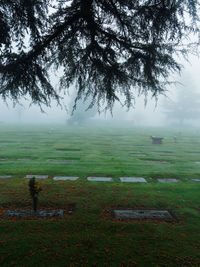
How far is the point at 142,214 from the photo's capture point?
19.8ft

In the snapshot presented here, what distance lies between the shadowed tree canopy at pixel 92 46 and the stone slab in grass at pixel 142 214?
10.9ft

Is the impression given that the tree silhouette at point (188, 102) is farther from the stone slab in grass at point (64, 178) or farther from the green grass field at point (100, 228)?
the green grass field at point (100, 228)

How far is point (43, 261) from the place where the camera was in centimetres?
386

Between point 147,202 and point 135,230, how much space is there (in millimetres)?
1975

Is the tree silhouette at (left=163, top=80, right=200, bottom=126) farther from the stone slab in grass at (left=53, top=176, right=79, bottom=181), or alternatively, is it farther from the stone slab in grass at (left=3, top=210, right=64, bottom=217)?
the stone slab in grass at (left=3, top=210, right=64, bottom=217)

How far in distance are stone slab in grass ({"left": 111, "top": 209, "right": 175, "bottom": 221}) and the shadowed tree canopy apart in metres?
3.32

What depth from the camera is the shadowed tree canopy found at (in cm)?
455

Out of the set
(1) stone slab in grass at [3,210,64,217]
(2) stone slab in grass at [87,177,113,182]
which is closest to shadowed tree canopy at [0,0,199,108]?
(1) stone slab in grass at [3,210,64,217]

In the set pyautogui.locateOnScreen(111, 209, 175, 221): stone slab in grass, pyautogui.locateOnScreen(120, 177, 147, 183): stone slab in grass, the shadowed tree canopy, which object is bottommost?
pyautogui.locateOnScreen(120, 177, 147, 183): stone slab in grass

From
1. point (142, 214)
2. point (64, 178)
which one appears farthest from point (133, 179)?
point (142, 214)

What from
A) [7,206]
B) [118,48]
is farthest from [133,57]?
[7,206]

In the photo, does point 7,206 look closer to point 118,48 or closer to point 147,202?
point 147,202

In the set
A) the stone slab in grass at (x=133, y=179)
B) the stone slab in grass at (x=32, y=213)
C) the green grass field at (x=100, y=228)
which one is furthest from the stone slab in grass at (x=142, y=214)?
the stone slab in grass at (x=133, y=179)

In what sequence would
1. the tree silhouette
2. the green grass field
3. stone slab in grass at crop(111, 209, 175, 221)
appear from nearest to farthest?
the green grass field, stone slab in grass at crop(111, 209, 175, 221), the tree silhouette
